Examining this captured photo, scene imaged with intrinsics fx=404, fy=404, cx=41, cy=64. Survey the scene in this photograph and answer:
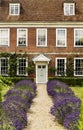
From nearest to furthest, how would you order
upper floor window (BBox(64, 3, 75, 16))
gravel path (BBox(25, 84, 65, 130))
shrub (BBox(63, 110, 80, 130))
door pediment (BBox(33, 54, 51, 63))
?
shrub (BBox(63, 110, 80, 130)), gravel path (BBox(25, 84, 65, 130)), door pediment (BBox(33, 54, 51, 63)), upper floor window (BBox(64, 3, 75, 16))

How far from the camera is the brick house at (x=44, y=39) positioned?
42438mm

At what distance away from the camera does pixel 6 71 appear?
4269 cm

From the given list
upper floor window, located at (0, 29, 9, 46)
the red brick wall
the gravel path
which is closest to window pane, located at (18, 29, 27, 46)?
the red brick wall

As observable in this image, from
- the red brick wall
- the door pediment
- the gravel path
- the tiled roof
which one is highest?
the tiled roof

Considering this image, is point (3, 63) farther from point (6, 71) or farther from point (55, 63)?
point (55, 63)

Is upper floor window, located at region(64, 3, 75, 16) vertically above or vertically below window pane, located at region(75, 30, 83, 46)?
above

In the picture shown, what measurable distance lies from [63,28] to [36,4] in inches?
176

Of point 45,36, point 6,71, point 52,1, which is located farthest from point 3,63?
point 52,1

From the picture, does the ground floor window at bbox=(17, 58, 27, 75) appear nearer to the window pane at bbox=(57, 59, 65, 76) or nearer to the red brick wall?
the red brick wall

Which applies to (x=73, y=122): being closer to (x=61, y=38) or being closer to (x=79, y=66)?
(x=79, y=66)

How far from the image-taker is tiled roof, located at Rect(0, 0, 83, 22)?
42781 millimetres

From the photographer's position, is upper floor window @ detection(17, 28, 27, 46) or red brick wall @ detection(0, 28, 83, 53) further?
upper floor window @ detection(17, 28, 27, 46)

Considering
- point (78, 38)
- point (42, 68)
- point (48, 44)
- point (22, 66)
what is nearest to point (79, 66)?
point (78, 38)

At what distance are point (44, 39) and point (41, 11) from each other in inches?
122
